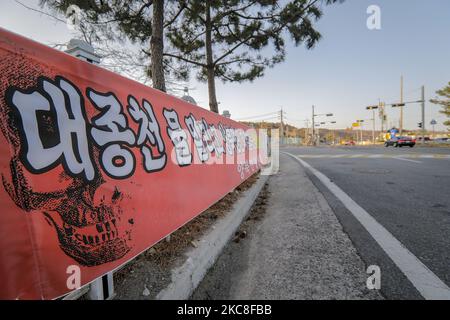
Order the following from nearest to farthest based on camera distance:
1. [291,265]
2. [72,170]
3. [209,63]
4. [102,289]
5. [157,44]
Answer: [72,170]
[102,289]
[291,265]
[157,44]
[209,63]

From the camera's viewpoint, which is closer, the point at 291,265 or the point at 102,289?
the point at 102,289

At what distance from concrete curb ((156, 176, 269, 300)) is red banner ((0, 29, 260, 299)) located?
0.34m

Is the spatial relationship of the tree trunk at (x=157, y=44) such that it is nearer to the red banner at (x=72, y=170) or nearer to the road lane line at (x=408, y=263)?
the red banner at (x=72, y=170)

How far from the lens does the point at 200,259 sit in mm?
1972

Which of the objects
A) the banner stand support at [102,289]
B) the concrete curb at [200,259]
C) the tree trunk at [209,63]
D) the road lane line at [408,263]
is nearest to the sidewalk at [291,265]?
the concrete curb at [200,259]

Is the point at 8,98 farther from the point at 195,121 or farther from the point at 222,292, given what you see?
the point at 195,121

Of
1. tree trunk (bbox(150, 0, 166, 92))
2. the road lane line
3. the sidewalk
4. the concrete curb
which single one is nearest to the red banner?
the concrete curb

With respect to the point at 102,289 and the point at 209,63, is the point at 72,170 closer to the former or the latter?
the point at 102,289

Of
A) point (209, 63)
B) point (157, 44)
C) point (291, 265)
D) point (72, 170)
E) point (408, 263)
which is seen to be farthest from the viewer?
point (209, 63)

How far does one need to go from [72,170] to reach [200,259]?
4.24ft

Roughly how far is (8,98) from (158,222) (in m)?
1.30

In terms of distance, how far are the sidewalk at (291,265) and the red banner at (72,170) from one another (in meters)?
0.70

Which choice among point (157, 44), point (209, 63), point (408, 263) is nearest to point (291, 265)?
point (408, 263)

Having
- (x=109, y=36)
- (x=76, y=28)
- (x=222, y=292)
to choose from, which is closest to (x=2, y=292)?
(x=222, y=292)
